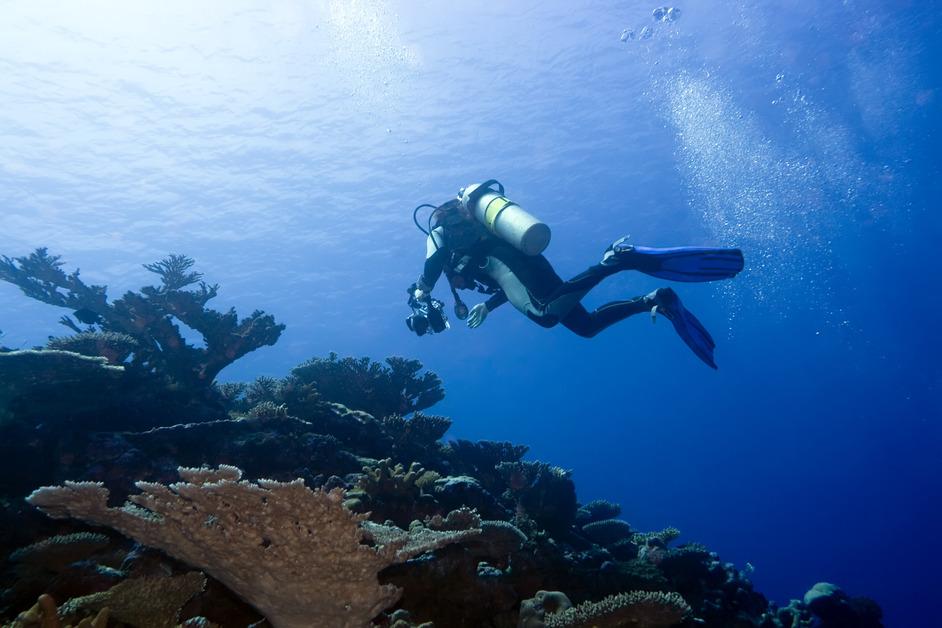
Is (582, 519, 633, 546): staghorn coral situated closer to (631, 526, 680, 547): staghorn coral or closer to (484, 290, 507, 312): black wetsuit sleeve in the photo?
(631, 526, 680, 547): staghorn coral

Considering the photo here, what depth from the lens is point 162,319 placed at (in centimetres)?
830

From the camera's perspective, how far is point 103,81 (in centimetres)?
1931

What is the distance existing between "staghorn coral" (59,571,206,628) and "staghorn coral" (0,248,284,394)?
18.7 ft

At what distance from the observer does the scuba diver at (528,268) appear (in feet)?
24.8

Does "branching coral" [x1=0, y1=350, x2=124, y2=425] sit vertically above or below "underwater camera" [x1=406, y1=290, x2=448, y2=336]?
below

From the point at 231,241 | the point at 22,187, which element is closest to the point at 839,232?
the point at 231,241

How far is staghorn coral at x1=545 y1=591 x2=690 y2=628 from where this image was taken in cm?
353

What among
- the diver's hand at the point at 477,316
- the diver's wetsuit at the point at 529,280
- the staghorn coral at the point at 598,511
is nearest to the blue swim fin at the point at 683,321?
the diver's wetsuit at the point at 529,280

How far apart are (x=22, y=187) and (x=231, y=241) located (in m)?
9.86

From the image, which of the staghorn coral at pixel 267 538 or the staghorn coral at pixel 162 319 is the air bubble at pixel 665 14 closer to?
the staghorn coral at pixel 162 319

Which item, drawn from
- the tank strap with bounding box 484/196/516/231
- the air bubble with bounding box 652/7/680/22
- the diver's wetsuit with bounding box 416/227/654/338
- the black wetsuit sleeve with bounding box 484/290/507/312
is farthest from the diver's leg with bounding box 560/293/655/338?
the air bubble with bounding box 652/7/680/22

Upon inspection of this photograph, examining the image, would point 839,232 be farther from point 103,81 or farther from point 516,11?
point 103,81

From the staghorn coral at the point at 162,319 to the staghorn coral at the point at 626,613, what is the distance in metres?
6.77

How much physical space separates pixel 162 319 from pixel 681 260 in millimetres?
8308
